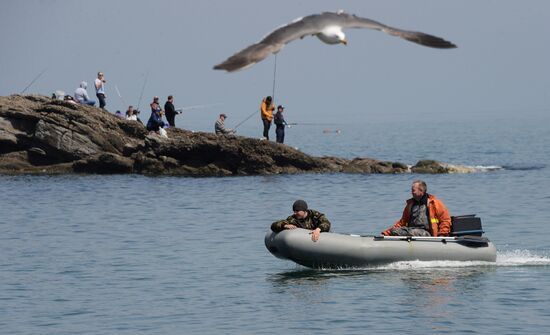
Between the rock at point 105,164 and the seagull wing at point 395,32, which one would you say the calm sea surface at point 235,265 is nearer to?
the rock at point 105,164

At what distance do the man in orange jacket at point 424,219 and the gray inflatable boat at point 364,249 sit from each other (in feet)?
0.53

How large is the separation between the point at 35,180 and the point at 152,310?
24.8 m

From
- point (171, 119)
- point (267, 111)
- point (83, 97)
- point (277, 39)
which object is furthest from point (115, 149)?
point (277, 39)

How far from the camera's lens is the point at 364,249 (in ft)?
75.0

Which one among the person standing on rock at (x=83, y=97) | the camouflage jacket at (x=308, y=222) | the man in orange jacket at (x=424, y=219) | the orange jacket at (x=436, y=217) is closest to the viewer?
the man in orange jacket at (x=424, y=219)

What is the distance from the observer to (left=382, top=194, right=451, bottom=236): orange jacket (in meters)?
22.1

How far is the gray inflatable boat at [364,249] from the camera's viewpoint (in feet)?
73.7

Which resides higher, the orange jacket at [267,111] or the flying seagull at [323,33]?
the orange jacket at [267,111]

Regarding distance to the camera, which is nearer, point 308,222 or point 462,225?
point 308,222

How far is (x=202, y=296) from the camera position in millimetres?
21641

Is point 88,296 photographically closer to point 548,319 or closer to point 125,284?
point 125,284

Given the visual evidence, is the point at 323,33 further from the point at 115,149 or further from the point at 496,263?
the point at 115,149

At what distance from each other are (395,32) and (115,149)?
35.4 metres

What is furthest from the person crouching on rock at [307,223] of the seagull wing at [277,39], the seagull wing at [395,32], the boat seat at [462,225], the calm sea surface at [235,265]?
the seagull wing at [277,39]
